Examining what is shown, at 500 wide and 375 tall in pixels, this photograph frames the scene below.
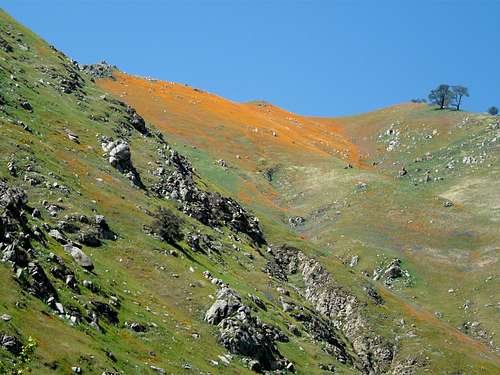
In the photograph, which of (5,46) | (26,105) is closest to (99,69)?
(5,46)

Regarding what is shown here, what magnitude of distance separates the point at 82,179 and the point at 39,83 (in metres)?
31.8

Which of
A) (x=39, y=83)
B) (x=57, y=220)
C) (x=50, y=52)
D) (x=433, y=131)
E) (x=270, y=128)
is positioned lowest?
(x=57, y=220)

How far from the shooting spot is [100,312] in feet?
148

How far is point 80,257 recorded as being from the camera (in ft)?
169

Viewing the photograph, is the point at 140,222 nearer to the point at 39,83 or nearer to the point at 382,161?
the point at 39,83

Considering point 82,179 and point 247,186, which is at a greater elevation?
point 247,186

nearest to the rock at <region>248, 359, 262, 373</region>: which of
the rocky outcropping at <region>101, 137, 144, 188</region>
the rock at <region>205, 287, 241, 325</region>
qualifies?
the rock at <region>205, 287, 241, 325</region>

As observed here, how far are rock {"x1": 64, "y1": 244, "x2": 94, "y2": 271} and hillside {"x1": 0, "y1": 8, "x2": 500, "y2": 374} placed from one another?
50cm

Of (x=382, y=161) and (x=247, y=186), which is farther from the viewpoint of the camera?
(x=382, y=161)

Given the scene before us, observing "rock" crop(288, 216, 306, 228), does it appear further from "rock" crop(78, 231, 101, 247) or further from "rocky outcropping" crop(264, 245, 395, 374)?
"rock" crop(78, 231, 101, 247)

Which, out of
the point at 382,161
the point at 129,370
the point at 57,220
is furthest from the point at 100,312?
the point at 382,161

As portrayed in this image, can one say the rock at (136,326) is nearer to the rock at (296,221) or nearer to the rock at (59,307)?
the rock at (59,307)

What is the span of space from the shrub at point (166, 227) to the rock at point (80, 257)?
15.7 metres

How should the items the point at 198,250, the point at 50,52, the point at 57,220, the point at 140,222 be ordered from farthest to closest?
the point at 50,52
the point at 198,250
the point at 140,222
the point at 57,220
